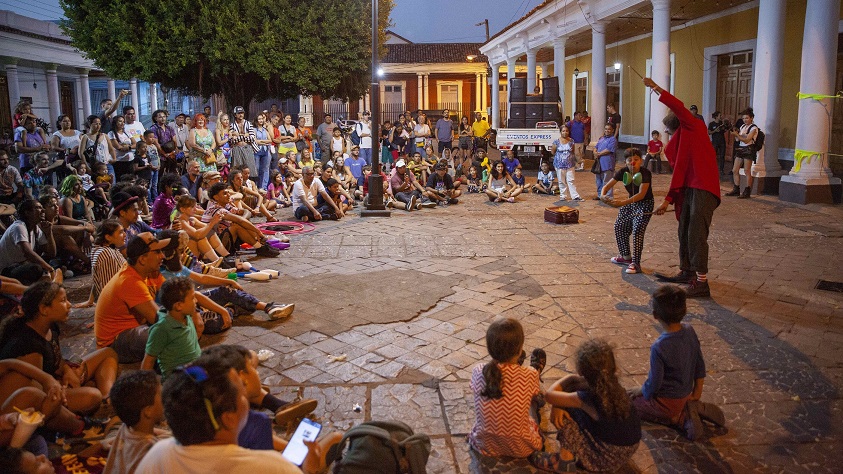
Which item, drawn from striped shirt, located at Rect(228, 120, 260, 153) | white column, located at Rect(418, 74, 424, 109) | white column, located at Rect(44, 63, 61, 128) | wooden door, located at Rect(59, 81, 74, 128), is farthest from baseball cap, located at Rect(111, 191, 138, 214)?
white column, located at Rect(418, 74, 424, 109)

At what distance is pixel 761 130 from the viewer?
12.1 metres

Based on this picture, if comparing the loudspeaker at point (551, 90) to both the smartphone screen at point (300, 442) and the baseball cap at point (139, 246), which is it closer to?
the baseball cap at point (139, 246)

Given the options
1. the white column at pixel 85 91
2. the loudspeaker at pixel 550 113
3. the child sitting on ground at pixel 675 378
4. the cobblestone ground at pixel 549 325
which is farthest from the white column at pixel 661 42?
the white column at pixel 85 91

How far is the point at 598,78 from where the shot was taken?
18.9 metres

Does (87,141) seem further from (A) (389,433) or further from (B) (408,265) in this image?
(A) (389,433)

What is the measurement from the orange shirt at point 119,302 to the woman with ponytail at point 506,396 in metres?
2.60

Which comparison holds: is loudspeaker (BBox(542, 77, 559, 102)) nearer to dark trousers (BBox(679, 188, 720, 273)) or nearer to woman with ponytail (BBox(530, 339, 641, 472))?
dark trousers (BBox(679, 188, 720, 273))

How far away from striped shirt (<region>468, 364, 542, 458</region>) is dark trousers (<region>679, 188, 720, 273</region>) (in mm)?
3570

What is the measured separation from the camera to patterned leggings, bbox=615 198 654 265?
731 cm

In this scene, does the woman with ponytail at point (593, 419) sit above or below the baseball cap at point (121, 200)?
below

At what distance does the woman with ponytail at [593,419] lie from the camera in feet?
10.8

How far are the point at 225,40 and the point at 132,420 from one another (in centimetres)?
1385

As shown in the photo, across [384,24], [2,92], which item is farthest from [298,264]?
[2,92]

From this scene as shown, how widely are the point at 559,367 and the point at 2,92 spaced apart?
22.7 meters
